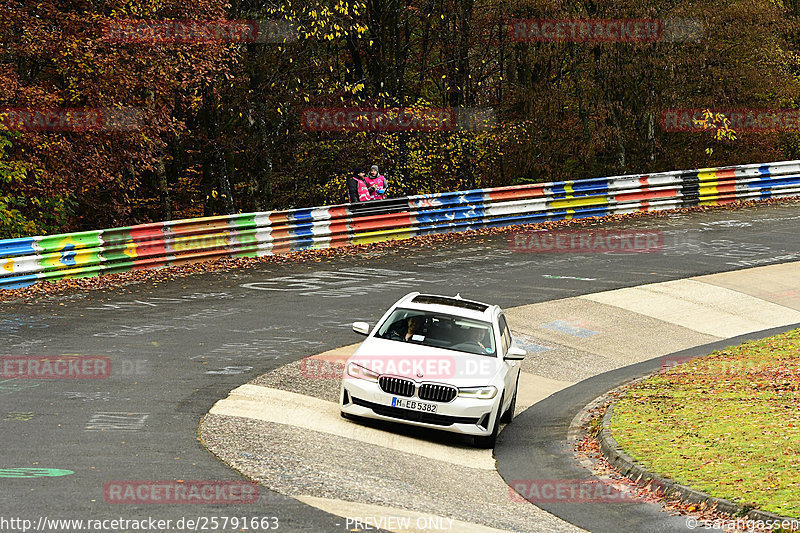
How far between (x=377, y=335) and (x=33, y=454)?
471 centimetres

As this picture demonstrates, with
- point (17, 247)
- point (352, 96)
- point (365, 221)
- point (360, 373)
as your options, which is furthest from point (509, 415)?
point (352, 96)

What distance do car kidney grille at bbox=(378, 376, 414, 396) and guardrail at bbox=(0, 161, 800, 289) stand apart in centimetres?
1064

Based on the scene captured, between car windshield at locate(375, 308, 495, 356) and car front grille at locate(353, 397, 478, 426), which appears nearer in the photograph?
car front grille at locate(353, 397, 478, 426)

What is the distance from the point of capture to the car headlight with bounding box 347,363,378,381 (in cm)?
1167

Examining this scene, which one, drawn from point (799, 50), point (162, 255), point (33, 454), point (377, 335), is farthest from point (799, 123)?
point (33, 454)

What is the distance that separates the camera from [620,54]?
32.7 m

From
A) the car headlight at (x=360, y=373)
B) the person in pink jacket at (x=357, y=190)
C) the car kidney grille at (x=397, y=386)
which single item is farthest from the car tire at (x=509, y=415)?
the person in pink jacket at (x=357, y=190)

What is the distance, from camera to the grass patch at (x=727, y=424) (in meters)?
9.46

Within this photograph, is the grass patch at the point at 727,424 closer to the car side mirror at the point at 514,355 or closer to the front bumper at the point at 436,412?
the car side mirror at the point at 514,355

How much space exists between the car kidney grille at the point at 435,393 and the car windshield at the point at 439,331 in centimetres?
93

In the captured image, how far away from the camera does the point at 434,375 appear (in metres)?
11.7

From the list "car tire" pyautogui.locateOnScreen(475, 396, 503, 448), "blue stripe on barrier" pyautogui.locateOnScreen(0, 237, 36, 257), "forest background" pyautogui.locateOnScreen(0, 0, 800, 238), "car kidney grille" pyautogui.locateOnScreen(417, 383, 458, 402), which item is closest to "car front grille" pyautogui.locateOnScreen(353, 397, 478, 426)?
"car kidney grille" pyautogui.locateOnScreen(417, 383, 458, 402)

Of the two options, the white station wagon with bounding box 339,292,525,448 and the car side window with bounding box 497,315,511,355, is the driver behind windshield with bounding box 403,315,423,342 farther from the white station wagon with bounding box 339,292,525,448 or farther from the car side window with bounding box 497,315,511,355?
the car side window with bounding box 497,315,511,355

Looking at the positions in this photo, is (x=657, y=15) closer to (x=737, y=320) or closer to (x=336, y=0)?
(x=336, y=0)
